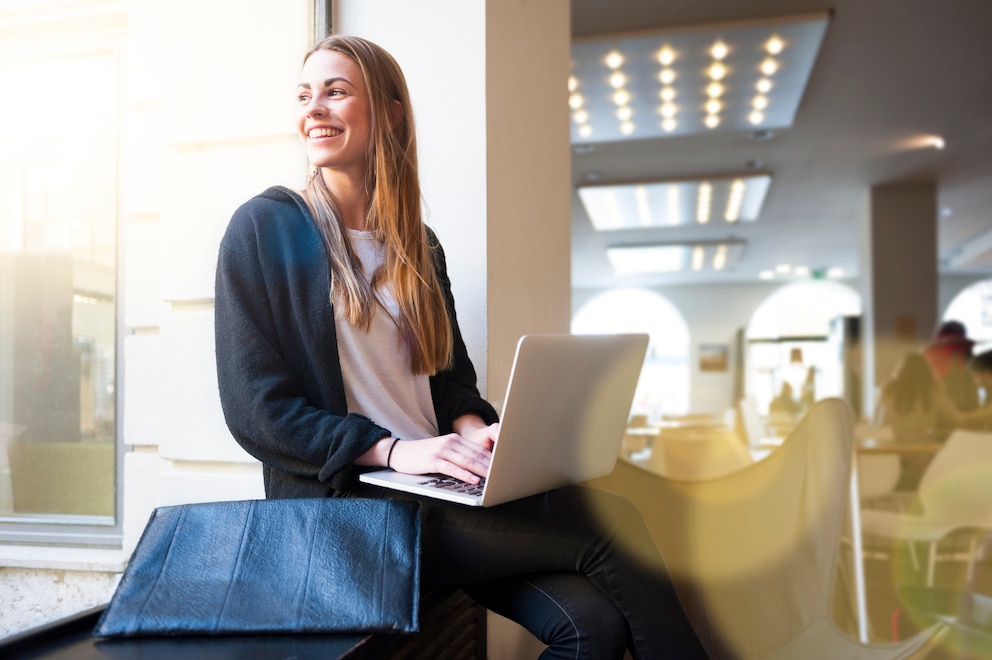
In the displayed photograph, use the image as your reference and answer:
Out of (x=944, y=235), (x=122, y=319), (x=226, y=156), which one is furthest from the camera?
(x=944, y=235)

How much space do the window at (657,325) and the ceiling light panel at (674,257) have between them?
2.81m

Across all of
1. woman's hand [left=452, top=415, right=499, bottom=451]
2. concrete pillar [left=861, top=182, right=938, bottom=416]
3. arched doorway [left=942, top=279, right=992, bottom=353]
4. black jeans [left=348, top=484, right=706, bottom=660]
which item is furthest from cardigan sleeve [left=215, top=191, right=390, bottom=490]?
arched doorway [left=942, top=279, right=992, bottom=353]

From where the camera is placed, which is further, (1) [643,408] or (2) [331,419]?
(1) [643,408]

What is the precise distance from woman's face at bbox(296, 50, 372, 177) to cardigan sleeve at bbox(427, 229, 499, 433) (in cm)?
27

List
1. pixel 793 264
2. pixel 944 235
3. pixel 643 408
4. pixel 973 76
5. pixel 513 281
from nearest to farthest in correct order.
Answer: pixel 513 281 → pixel 973 76 → pixel 944 235 → pixel 643 408 → pixel 793 264

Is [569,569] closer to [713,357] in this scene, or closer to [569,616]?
[569,616]

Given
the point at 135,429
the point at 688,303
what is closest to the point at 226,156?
the point at 135,429

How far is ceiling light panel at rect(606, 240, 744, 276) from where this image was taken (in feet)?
37.1

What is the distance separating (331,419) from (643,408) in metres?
11.8

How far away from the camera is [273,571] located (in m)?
1.04

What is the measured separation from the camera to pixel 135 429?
5.57 ft

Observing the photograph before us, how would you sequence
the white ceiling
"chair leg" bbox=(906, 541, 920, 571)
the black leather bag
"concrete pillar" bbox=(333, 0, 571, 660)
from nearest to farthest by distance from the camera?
the black leather bag
"concrete pillar" bbox=(333, 0, 571, 660)
"chair leg" bbox=(906, 541, 920, 571)
the white ceiling

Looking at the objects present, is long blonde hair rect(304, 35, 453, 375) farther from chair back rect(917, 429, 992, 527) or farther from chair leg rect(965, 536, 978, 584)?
chair back rect(917, 429, 992, 527)

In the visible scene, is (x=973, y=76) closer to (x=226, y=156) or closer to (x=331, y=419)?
(x=226, y=156)
